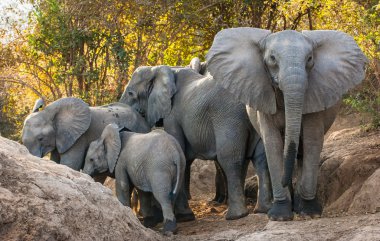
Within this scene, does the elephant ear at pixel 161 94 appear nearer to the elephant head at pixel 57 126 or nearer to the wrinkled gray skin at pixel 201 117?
the wrinkled gray skin at pixel 201 117

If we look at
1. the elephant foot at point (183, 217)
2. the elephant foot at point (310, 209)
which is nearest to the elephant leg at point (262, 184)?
the elephant foot at point (183, 217)

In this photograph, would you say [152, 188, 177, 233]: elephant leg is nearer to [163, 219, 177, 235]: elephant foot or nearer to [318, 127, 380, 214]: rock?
[163, 219, 177, 235]: elephant foot

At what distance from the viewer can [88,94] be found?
47.8ft

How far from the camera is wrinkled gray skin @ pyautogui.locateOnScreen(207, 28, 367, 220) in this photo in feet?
26.3

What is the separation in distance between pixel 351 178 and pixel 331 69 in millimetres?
1553

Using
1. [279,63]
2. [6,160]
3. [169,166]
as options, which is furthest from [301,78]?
[6,160]

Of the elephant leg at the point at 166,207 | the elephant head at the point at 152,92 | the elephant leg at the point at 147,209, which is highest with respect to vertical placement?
the elephant head at the point at 152,92

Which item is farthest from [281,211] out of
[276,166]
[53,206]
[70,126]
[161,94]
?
[70,126]

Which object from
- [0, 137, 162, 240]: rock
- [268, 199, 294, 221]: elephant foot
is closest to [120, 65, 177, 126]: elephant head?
[268, 199, 294, 221]: elephant foot

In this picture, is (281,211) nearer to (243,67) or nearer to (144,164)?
(243,67)

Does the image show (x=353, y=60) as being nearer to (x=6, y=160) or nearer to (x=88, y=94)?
(x=6, y=160)

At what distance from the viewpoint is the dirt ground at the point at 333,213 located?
6.98 metres

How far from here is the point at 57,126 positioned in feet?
35.7

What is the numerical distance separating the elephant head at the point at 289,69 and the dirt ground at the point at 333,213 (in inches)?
27.1
